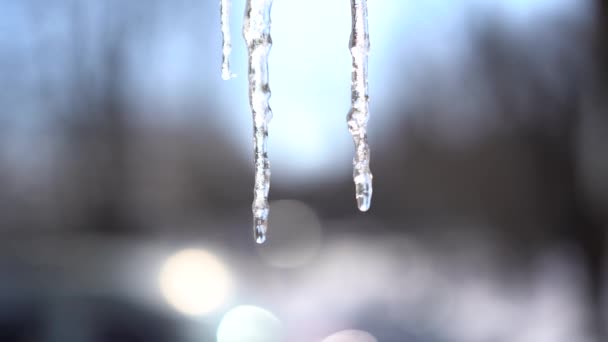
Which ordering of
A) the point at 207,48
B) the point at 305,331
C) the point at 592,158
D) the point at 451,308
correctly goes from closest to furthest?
the point at 592,158
the point at 305,331
the point at 451,308
the point at 207,48

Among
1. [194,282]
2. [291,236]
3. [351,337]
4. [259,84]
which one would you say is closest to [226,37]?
[259,84]

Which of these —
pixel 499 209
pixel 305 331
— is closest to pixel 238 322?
pixel 305 331

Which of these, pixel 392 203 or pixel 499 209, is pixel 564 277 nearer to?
pixel 499 209

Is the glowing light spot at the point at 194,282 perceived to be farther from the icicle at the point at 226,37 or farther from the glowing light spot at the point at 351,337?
the icicle at the point at 226,37

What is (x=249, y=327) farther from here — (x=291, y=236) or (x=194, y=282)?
(x=291, y=236)

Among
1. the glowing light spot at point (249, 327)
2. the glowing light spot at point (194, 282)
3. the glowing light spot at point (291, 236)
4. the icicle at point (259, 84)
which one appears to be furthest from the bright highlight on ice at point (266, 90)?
the glowing light spot at point (291, 236)

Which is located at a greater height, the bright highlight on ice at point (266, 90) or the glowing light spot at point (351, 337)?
the bright highlight on ice at point (266, 90)
